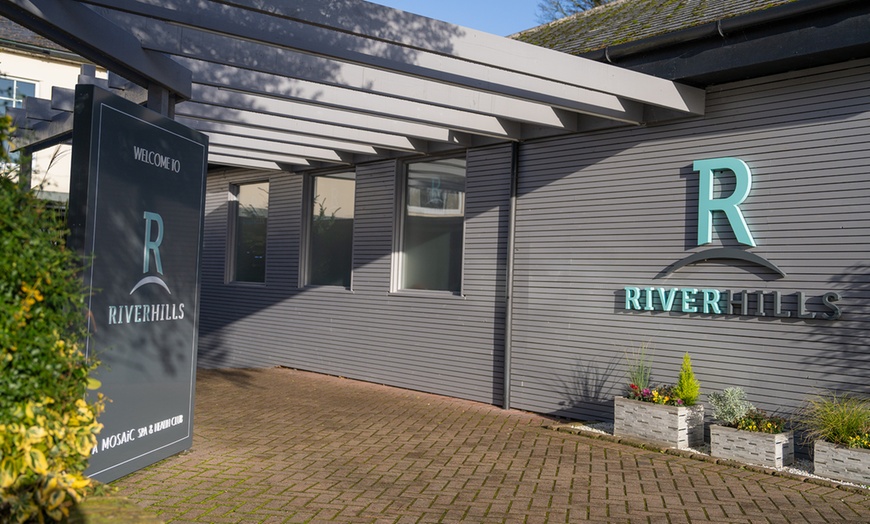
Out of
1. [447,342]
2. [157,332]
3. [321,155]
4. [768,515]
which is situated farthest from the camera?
[321,155]

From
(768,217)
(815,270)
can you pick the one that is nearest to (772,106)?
(768,217)

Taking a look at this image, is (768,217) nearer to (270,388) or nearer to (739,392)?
(739,392)

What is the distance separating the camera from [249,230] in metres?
14.3

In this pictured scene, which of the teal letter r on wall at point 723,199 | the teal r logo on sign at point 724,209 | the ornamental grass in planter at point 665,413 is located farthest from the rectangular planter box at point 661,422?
the teal letter r on wall at point 723,199

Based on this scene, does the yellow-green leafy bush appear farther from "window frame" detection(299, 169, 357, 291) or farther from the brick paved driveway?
"window frame" detection(299, 169, 357, 291)

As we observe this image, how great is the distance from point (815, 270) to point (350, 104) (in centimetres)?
465

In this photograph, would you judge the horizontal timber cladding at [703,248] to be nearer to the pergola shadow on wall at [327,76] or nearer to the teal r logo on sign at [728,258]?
the teal r logo on sign at [728,258]

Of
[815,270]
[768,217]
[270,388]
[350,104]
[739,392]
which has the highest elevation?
[350,104]

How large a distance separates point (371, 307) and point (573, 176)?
386 cm

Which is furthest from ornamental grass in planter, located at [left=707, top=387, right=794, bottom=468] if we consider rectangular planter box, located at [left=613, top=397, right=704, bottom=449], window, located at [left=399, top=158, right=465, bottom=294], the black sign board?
the black sign board

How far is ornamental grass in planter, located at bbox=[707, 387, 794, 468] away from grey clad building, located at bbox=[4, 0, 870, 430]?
444 millimetres

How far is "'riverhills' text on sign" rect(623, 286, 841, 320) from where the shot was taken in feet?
22.7

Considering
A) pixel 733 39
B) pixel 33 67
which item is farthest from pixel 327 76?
pixel 33 67

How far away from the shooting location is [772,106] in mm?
7391
